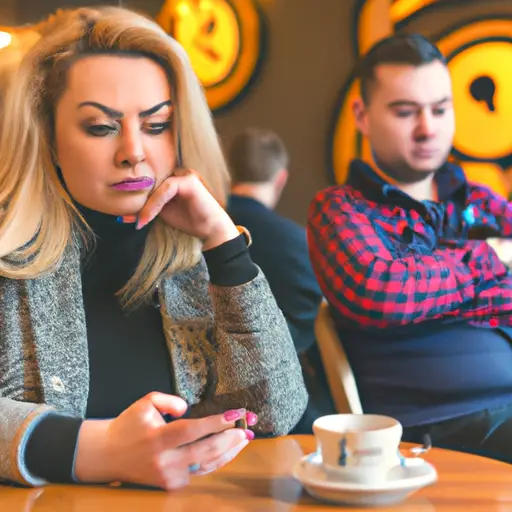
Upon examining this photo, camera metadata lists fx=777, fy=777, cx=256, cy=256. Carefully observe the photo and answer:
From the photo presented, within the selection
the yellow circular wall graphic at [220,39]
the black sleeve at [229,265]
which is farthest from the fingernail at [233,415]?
the yellow circular wall graphic at [220,39]

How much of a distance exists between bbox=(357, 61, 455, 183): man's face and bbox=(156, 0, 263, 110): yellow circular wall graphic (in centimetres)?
38

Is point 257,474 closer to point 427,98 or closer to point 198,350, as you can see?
point 198,350

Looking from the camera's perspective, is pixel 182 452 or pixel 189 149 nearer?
pixel 182 452

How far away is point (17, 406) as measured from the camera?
85 centimetres

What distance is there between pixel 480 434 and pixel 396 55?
0.77 m

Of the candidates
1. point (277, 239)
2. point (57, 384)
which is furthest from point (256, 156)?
point (57, 384)

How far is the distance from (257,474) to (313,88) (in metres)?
1.17

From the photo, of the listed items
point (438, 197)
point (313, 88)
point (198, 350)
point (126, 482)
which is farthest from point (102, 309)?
point (313, 88)

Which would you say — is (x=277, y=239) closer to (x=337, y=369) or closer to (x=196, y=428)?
(x=337, y=369)

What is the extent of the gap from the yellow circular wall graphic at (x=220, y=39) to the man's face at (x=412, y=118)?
0.38m

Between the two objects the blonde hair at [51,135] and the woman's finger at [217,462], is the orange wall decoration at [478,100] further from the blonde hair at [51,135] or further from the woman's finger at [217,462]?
the woman's finger at [217,462]

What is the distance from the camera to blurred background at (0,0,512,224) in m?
1.77

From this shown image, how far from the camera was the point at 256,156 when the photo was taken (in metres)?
1.88

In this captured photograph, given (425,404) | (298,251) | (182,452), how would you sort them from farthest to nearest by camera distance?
1. (298,251)
2. (425,404)
3. (182,452)
